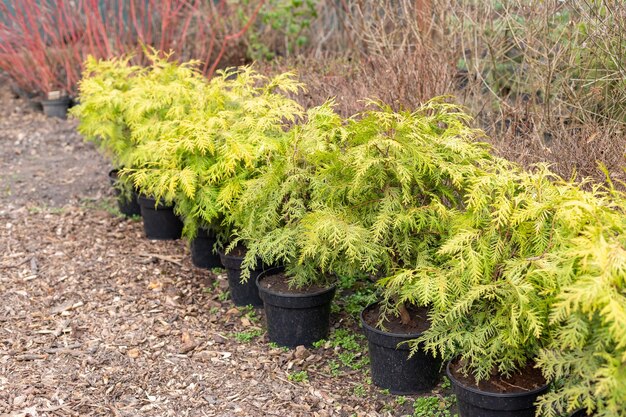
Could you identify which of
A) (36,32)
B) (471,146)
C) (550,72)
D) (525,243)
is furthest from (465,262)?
(36,32)

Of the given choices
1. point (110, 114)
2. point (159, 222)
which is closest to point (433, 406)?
point (159, 222)

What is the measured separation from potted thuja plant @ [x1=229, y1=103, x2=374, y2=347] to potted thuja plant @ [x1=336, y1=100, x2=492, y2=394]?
16cm

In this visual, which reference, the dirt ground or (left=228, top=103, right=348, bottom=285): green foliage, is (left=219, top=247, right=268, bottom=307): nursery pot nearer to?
the dirt ground

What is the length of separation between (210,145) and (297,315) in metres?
1.02

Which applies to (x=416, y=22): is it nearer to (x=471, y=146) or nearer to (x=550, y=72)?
(x=550, y=72)

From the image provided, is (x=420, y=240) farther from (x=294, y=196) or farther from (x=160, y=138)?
(x=160, y=138)

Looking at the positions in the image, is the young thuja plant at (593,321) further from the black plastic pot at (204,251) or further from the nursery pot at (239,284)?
the black plastic pot at (204,251)

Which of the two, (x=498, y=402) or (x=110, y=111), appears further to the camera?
(x=110, y=111)

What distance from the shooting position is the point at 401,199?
11.1 ft

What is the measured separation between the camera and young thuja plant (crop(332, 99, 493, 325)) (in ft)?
10.7

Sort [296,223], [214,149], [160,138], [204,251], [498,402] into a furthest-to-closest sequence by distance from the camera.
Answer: [204,251]
[160,138]
[214,149]
[296,223]
[498,402]

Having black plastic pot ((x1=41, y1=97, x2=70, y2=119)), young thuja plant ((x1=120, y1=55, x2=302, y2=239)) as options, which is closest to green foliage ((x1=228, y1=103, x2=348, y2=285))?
young thuja plant ((x1=120, y1=55, x2=302, y2=239))

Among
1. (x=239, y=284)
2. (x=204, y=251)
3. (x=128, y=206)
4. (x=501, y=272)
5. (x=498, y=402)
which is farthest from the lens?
(x=128, y=206)

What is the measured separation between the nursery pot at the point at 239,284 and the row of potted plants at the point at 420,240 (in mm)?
13
